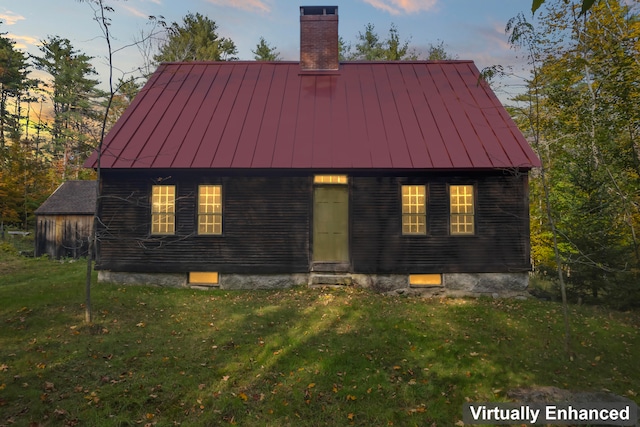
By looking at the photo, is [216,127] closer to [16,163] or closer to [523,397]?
[523,397]

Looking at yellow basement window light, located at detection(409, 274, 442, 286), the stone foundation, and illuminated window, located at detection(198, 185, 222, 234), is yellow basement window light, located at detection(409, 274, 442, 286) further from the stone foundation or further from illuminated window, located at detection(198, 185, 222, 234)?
illuminated window, located at detection(198, 185, 222, 234)

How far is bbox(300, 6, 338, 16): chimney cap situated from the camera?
56.3 feet

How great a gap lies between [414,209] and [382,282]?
9.26 feet

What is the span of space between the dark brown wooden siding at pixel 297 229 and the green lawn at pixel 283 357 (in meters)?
1.37

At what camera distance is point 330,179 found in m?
13.3

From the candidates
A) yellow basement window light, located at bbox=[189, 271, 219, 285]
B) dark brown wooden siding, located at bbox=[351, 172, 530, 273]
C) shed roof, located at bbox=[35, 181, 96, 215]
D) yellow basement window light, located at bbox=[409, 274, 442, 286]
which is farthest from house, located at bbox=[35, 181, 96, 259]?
yellow basement window light, located at bbox=[409, 274, 442, 286]

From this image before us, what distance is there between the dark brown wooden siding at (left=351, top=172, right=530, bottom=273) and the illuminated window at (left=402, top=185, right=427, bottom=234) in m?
0.18

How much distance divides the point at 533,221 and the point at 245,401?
76.6ft

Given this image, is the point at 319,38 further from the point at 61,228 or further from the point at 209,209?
the point at 61,228

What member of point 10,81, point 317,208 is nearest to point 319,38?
point 317,208

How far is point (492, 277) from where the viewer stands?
12836 millimetres

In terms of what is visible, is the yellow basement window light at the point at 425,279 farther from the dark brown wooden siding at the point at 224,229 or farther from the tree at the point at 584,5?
the tree at the point at 584,5

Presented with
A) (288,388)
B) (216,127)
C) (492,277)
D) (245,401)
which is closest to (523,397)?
(288,388)

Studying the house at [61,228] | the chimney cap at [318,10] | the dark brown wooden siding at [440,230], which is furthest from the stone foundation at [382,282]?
the chimney cap at [318,10]
